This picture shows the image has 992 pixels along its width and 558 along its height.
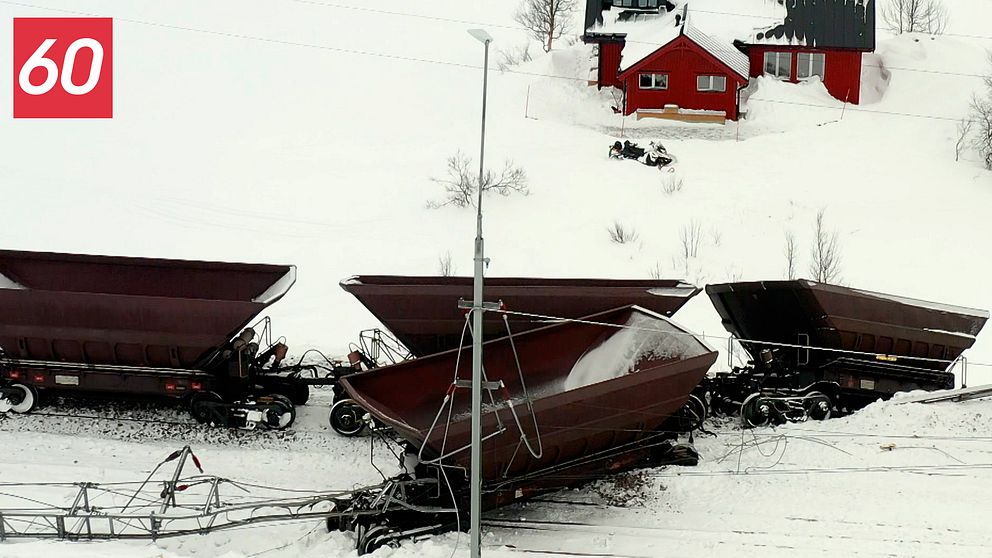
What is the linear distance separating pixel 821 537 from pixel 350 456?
657cm

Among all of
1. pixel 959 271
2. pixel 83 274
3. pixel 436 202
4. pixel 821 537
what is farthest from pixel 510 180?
pixel 821 537

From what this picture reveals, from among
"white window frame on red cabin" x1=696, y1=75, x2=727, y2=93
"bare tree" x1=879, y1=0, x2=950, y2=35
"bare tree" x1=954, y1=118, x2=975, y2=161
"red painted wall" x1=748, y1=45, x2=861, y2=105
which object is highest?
"bare tree" x1=879, y1=0, x2=950, y2=35

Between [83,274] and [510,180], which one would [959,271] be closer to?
[510,180]

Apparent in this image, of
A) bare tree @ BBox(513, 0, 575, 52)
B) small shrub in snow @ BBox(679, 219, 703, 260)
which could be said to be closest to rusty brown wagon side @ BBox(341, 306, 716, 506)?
small shrub in snow @ BBox(679, 219, 703, 260)

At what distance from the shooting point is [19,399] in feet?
48.5

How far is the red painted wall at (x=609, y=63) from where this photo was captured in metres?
43.1

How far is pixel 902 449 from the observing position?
1330cm

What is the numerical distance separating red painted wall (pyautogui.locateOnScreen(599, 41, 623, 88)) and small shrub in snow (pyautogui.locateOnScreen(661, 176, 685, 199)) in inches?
421

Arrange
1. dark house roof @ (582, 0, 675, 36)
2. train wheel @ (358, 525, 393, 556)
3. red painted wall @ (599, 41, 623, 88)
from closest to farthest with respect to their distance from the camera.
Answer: train wheel @ (358, 525, 393, 556) < red painted wall @ (599, 41, 623, 88) < dark house roof @ (582, 0, 675, 36)

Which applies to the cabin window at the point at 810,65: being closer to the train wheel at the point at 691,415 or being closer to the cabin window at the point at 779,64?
the cabin window at the point at 779,64

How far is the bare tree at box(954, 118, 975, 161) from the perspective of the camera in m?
36.7

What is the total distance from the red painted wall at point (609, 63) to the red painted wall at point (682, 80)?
76.8 inches

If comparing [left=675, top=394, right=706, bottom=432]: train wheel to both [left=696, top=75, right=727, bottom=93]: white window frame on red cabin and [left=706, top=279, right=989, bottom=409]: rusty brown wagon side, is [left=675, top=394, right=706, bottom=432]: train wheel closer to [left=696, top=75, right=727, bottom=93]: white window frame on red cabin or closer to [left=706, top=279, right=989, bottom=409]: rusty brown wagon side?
[left=706, top=279, right=989, bottom=409]: rusty brown wagon side

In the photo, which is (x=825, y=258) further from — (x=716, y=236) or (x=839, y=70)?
(x=839, y=70)
